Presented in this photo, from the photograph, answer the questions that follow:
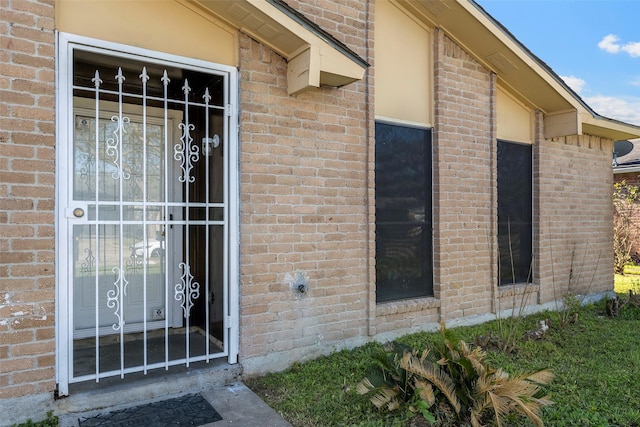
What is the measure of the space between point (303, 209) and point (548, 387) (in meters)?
2.58

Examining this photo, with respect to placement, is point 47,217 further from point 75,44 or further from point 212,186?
point 212,186

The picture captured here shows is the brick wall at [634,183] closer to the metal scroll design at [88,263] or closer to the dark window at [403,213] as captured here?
the dark window at [403,213]

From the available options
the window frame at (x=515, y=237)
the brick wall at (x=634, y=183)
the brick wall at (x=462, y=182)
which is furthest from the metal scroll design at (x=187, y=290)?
the brick wall at (x=634, y=183)

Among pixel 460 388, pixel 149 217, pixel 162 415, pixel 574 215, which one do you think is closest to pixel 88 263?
pixel 149 217

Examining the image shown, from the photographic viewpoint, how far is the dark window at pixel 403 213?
493 cm

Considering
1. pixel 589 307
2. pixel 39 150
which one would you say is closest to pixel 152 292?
pixel 39 150

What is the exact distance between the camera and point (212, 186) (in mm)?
4352

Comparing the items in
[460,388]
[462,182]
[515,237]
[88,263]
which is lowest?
[460,388]

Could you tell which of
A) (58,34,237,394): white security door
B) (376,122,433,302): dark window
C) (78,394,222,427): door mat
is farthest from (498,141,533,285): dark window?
(78,394,222,427): door mat

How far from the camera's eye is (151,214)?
493 cm

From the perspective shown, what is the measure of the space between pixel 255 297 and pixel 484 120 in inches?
152

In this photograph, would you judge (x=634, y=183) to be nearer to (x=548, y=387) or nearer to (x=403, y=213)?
(x=403, y=213)

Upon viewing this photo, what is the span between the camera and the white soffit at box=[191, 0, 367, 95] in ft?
11.5

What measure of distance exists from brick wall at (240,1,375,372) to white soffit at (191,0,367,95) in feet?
0.44
